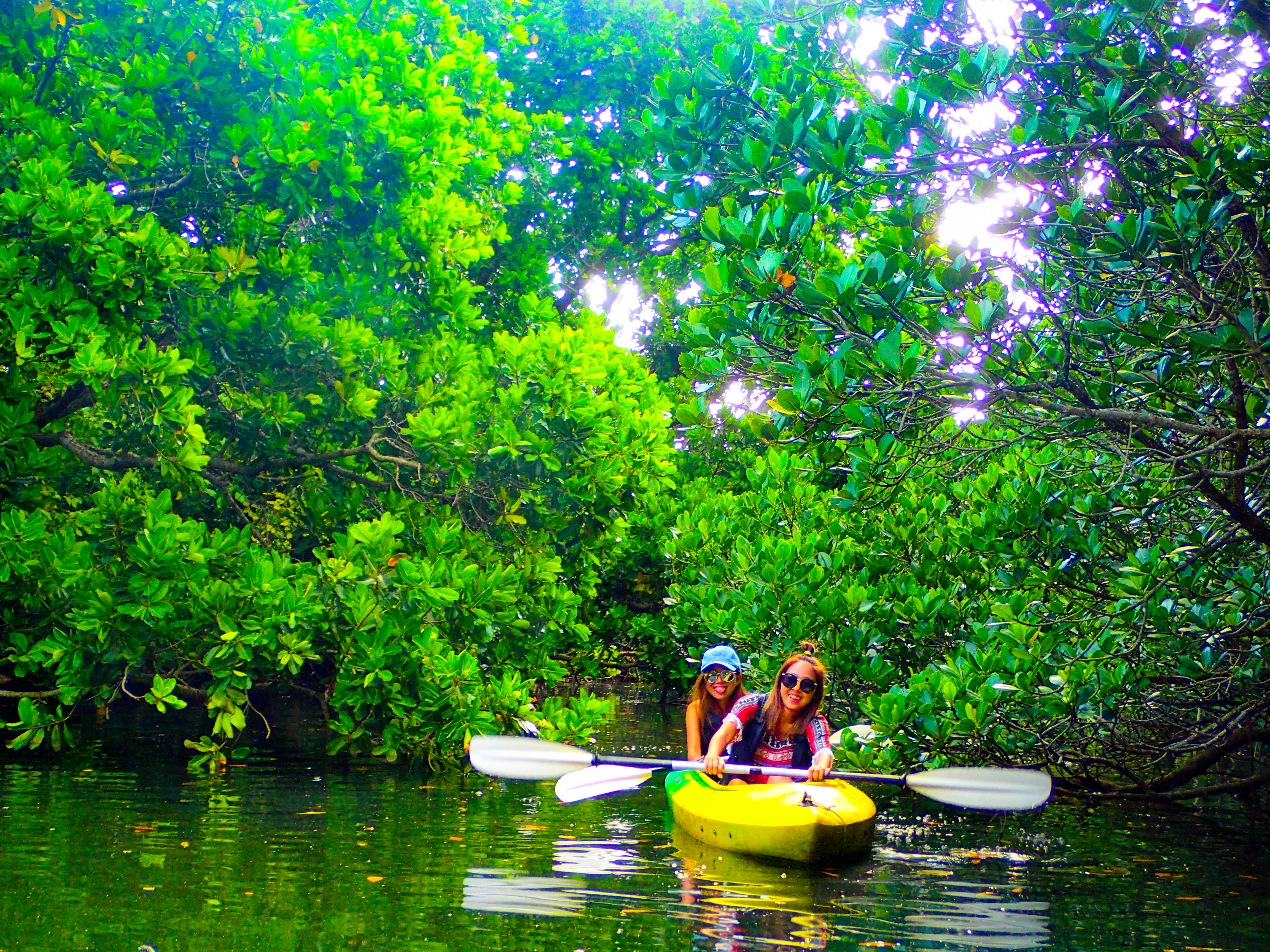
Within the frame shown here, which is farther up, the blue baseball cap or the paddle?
the blue baseball cap

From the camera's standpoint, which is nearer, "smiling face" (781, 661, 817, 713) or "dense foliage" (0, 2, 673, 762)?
"smiling face" (781, 661, 817, 713)

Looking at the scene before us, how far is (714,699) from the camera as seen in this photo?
8.84 meters

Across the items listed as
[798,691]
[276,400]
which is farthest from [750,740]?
[276,400]

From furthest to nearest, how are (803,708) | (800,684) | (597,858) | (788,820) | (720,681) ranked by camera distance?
(720,681), (803,708), (800,684), (597,858), (788,820)

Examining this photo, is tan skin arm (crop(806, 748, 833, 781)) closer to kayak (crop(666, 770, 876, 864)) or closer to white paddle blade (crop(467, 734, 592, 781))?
kayak (crop(666, 770, 876, 864))

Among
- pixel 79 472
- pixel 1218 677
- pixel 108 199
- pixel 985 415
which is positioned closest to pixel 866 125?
pixel 985 415

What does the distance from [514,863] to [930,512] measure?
4981 millimetres

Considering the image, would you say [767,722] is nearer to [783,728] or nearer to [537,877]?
[783,728]

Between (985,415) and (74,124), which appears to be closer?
(985,415)

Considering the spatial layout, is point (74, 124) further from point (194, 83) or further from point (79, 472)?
point (79, 472)

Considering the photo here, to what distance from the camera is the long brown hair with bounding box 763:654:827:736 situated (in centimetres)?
799

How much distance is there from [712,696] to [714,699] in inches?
1.4

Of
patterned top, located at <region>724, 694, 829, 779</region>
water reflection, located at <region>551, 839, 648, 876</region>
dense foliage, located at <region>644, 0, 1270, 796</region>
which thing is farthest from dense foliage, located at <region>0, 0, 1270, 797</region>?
water reflection, located at <region>551, 839, 648, 876</region>

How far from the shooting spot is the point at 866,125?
587cm
